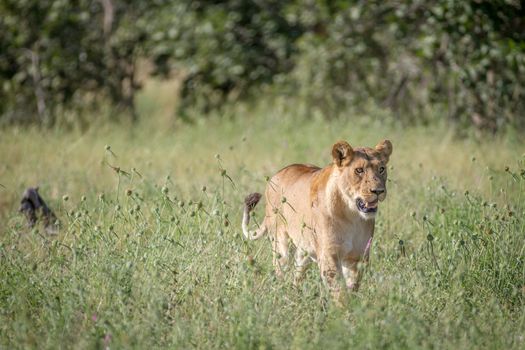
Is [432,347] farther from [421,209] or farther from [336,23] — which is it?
[336,23]

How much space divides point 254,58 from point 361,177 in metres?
7.24

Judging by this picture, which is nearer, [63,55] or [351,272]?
[351,272]

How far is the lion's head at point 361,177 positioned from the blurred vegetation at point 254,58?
5.20 metres

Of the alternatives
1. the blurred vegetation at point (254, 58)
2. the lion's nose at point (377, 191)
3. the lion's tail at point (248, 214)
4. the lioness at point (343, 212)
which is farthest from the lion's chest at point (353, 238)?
the blurred vegetation at point (254, 58)

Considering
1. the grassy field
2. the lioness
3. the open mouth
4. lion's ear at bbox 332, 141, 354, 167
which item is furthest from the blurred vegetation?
the open mouth

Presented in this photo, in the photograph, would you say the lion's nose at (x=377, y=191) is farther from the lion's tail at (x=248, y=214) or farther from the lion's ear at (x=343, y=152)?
the lion's tail at (x=248, y=214)

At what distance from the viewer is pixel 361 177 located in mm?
4004

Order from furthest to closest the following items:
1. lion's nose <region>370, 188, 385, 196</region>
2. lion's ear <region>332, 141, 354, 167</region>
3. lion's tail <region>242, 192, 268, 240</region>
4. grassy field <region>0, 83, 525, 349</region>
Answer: lion's tail <region>242, 192, 268, 240</region> → lion's ear <region>332, 141, 354, 167</region> → lion's nose <region>370, 188, 385, 196</region> → grassy field <region>0, 83, 525, 349</region>

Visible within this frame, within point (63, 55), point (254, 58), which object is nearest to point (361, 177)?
point (254, 58)

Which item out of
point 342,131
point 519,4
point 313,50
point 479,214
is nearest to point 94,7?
point 313,50

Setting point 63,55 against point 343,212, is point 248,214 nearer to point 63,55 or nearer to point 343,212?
point 343,212

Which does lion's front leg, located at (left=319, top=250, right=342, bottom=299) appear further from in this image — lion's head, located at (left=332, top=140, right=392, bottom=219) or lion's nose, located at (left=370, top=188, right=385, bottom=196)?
lion's nose, located at (left=370, top=188, right=385, bottom=196)

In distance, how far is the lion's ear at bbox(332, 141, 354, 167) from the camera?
4047mm

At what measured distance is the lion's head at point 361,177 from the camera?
3939 mm
